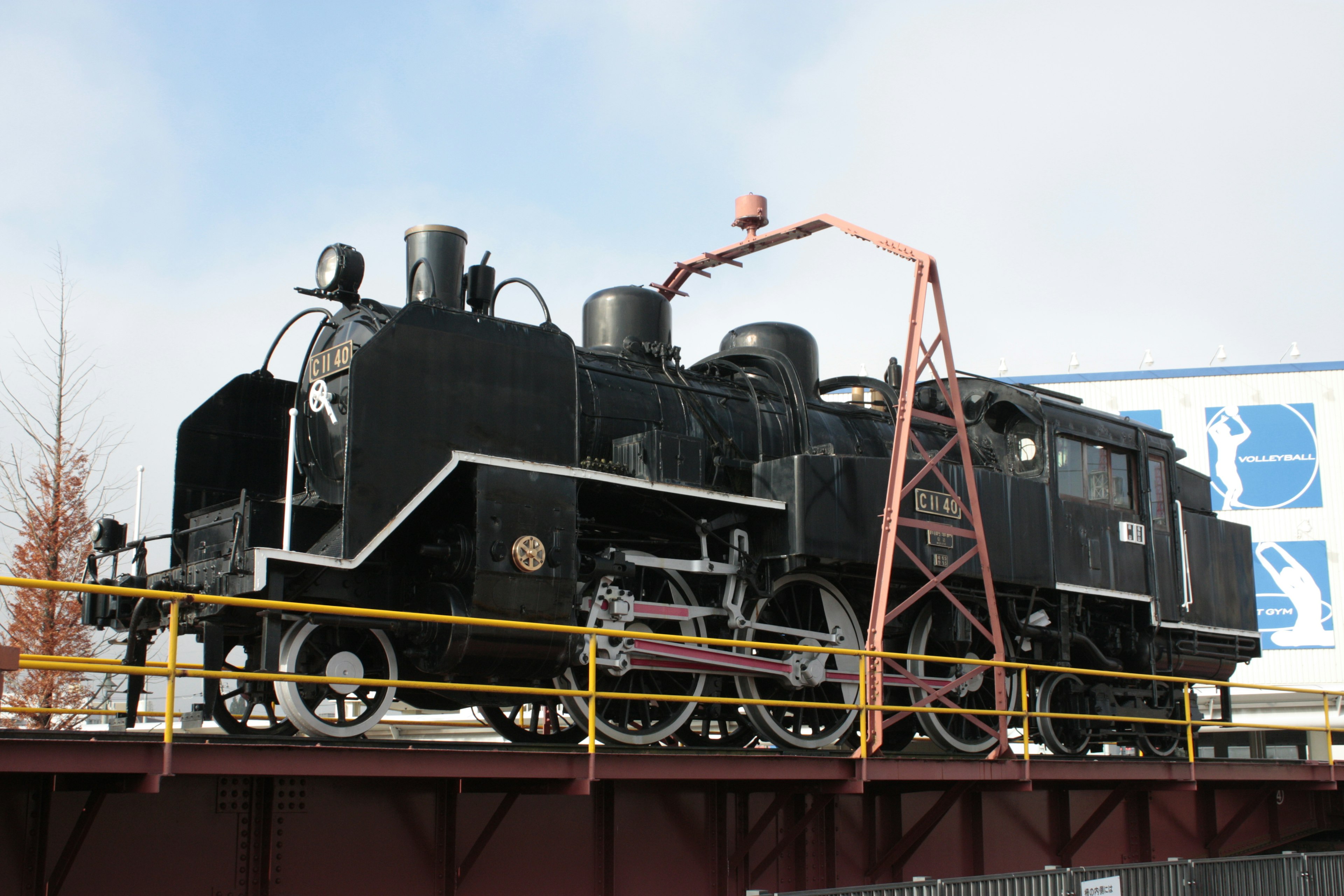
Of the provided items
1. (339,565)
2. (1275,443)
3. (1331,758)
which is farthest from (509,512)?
(1275,443)

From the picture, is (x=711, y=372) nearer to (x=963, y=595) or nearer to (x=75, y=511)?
(x=963, y=595)

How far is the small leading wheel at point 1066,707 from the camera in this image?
1190cm

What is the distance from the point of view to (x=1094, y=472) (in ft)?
42.2

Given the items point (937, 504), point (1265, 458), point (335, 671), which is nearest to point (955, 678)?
point (937, 504)

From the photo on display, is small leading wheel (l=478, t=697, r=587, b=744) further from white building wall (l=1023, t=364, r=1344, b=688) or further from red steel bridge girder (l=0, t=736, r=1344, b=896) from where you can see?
white building wall (l=1023, t=364, r=1344, b=688)

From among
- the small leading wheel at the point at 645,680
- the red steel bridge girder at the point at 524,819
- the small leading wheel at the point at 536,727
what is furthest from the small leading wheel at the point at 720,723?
the red steel bridge girder at the point at 524,819

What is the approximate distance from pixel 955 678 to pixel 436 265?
5850 millimetres

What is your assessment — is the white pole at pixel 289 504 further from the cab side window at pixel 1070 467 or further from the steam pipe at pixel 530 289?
the cab side window at pixel 1070 467

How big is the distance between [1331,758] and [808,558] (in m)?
7.55

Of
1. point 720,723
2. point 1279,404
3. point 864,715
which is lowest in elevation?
point 720,723

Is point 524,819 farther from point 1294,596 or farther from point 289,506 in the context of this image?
point 1294,596

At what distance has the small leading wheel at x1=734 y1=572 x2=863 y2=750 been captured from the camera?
1009cm

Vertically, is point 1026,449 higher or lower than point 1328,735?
higher

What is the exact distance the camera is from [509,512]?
27.5ft
